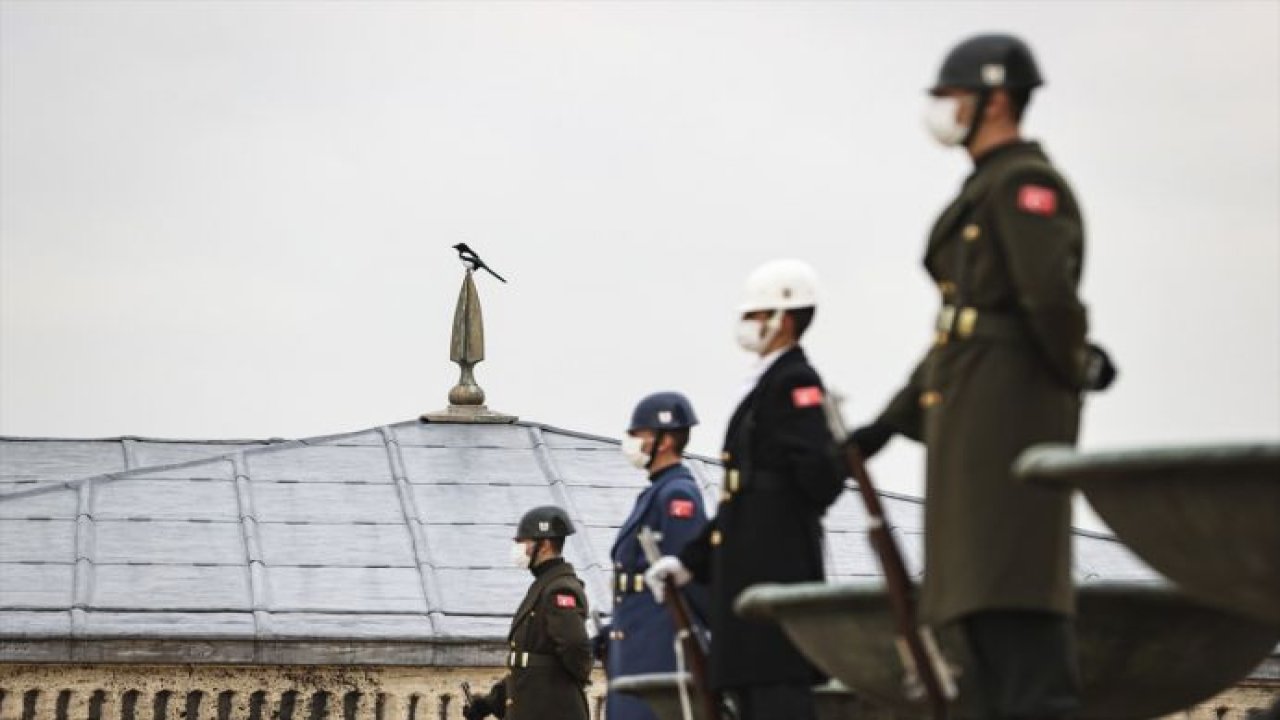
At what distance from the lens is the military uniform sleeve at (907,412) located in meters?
10.1

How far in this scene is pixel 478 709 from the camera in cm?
1936

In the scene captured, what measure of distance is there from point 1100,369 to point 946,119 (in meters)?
0.87

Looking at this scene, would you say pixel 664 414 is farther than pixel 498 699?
No

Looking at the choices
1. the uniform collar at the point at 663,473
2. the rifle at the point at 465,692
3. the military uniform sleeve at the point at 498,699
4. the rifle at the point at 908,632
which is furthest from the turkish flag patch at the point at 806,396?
the rifle at the point at 465,692

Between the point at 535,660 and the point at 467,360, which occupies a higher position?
the point at 467,360

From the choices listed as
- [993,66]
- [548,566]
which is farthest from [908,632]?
[548,566]

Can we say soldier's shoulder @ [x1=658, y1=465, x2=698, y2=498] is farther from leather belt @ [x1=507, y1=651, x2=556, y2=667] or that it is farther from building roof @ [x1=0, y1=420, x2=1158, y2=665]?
building roof @ [x1=0, y1=420, x2=1158, y2=665]

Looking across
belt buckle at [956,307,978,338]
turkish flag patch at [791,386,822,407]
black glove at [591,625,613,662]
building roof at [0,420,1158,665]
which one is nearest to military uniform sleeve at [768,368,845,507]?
turkish flag patch at [791,386,822,407]

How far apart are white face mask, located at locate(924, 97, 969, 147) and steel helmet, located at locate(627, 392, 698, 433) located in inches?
214

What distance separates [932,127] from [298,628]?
11.8 m

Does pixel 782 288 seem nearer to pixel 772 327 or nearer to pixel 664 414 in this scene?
pixel 772 327

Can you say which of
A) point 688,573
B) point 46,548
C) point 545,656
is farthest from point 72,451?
point 688,573

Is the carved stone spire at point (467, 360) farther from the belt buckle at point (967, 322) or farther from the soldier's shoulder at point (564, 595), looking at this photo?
the belt buckle at point (967, 322)

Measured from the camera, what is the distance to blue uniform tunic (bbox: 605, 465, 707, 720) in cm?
1443
